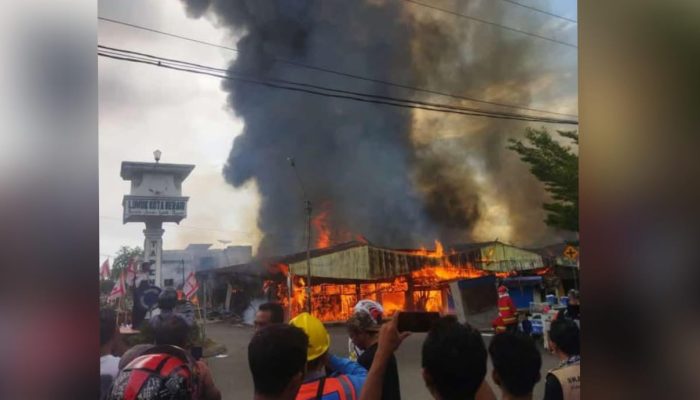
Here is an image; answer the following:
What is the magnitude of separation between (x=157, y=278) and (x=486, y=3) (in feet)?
5.98

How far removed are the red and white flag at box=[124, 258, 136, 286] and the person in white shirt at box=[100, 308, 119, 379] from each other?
112mm

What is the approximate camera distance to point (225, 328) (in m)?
2.06

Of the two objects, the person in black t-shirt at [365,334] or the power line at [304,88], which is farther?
the person in black t-shirt at [365,334]

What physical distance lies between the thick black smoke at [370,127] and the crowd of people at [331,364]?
1.26ft

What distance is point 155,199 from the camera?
205cm

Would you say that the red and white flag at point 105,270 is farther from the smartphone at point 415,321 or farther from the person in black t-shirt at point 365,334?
the smartphone at point 415,321

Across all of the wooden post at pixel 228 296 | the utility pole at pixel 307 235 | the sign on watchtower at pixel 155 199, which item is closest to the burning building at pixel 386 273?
the utility pole at pixel 307 235

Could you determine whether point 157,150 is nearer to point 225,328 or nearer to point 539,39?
point 225,328

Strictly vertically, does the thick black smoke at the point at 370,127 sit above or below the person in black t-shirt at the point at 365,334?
above

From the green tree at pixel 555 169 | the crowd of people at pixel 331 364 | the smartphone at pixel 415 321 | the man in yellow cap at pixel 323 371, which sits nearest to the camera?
the crowd of people at pixel 331 364

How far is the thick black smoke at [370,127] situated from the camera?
7.25 feet

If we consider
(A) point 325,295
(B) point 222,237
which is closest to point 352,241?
(A) point 325,295

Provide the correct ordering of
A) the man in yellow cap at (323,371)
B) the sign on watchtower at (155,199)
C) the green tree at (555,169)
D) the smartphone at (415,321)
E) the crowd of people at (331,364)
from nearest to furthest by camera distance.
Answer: the crowd of people at (331,364), the man in yellow cap at (323,371), the sign on watchtower at (155,199), the smartphone at (415,321), the green tree at (555,169)

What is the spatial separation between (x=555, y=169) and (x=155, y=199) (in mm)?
1756
